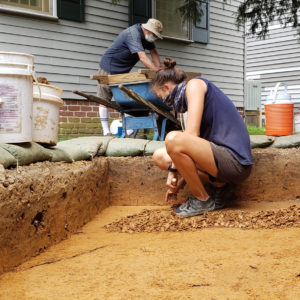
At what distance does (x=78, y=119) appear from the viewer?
264 inches

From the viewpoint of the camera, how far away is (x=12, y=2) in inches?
230

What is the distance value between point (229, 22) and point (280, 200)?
21.4ft

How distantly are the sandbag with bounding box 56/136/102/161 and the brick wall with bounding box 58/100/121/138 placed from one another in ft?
9.65

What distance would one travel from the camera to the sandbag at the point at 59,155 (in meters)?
2.75

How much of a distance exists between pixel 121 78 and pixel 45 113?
65.8 inches

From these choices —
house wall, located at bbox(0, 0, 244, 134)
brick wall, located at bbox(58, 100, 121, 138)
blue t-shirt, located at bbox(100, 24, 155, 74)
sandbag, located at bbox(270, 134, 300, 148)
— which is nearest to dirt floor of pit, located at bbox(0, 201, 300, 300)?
sandbag, located at bbox(270, 134, 300, 148)

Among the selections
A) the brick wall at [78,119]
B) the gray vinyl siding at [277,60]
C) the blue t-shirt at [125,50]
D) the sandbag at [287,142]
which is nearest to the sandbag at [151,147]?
the sandbag at [287,142]

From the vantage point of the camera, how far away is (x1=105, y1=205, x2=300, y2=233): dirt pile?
2430mm

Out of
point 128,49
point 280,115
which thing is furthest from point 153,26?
point 280,115

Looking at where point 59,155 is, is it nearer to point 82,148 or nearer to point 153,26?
point 82,148

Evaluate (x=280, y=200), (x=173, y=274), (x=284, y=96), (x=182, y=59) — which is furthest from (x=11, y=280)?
(x=182, y=59)

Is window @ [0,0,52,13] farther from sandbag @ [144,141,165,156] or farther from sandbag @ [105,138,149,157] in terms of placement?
sandbag @ [144,141,165,156]

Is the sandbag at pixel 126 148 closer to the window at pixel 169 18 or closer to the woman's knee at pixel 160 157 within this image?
the woman's knee at pixel 160 157

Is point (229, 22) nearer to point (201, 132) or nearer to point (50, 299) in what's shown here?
point (201, 132)
